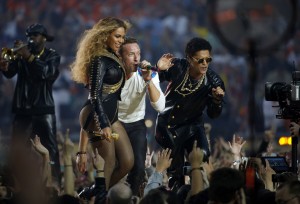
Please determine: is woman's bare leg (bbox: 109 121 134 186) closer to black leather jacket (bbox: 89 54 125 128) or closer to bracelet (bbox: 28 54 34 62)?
black leather jacket (bbox: 89 54 125 128)

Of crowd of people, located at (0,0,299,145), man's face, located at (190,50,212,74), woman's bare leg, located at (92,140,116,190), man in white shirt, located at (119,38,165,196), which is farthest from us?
crowd of people, located at (0,0,299,145)

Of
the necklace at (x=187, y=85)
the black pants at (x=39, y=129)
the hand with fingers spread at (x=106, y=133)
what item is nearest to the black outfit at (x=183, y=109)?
the necklace at (x=187, y=85)

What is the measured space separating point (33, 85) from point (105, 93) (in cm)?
251

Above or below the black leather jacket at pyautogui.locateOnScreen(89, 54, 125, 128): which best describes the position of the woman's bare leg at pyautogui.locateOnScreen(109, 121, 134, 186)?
below

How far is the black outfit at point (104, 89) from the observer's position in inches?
337

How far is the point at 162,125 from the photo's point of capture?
9578mm

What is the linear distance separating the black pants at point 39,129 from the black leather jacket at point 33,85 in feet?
0.21

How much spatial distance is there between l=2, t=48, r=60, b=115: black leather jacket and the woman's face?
7.03 feet

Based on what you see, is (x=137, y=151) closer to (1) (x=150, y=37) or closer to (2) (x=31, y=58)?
(2) (x=31, y=58)

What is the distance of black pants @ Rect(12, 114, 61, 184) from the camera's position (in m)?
10.9

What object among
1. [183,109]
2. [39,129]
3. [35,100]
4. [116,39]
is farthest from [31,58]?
[116,39]

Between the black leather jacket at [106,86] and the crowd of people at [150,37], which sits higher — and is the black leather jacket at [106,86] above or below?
below

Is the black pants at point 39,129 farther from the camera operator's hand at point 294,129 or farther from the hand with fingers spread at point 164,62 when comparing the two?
the camera operator's hand at point 294,129

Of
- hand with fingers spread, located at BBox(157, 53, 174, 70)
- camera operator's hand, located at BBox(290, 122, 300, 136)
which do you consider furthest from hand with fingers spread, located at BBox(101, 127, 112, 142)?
camera operator's hand, located at BBox(290, 122, 300, 136)
